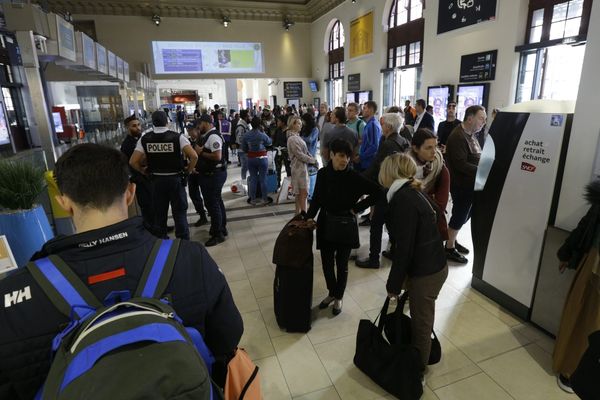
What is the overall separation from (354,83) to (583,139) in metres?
12.4

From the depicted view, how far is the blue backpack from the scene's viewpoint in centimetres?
63

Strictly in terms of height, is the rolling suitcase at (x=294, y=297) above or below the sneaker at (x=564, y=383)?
above

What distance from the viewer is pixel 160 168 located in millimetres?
3549

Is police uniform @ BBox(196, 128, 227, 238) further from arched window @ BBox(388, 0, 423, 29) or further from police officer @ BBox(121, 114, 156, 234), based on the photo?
arched window @ BBox(388, 0, 423, 29)

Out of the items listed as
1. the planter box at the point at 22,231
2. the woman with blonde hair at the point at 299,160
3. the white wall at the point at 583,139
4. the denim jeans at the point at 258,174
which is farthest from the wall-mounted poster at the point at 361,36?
the planter box at the point at 22,231

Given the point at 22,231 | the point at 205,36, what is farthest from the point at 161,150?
the point at 205,36

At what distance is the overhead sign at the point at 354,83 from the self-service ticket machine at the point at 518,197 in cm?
1141

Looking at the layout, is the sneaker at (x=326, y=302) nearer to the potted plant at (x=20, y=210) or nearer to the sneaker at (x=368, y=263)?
the sneaker at (x=368, y=263)

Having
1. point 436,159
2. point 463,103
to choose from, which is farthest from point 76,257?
point 463,103

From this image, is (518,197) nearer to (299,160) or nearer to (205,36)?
(299,160)

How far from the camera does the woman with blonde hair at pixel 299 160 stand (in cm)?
463

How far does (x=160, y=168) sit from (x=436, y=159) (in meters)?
2.65

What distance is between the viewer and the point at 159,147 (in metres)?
3.50

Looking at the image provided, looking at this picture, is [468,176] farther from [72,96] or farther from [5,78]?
[72,96]
